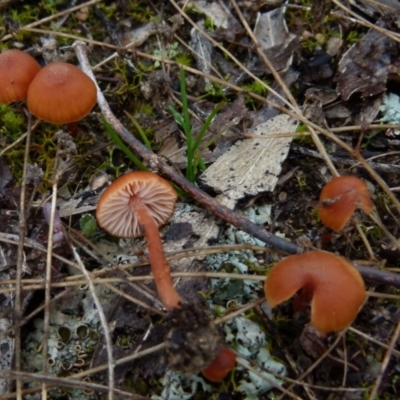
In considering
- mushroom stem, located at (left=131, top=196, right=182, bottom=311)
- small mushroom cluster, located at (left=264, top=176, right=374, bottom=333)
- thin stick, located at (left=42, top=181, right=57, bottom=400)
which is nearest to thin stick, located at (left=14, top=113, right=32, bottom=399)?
thin stick, located at (left=42, top=181, right=57, bottom=400)

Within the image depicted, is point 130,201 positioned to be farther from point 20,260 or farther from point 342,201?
point 342,201

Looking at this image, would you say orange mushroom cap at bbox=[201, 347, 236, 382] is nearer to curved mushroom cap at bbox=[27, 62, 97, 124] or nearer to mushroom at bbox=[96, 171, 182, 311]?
mushroom at bbox=[96, 171, 182, 311]

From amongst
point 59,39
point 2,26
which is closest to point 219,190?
point 59,39

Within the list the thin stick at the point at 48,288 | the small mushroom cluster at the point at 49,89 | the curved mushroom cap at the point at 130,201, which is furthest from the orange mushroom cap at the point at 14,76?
the curved mushroom cap at the point at 130,201

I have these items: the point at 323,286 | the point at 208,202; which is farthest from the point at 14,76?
the point at 323,286

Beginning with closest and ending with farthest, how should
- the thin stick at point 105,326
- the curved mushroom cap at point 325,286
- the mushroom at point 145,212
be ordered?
the curved mushroom cap at point 325,286, the thin stick at point 105,326, the mushroom at point 145,212

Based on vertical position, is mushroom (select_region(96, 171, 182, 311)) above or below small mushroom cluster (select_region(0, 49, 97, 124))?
below

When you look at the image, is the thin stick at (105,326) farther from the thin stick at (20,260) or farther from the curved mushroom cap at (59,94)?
the curved mushroom cap at (59,94)

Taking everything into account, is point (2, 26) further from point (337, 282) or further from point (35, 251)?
point (337, 282)
